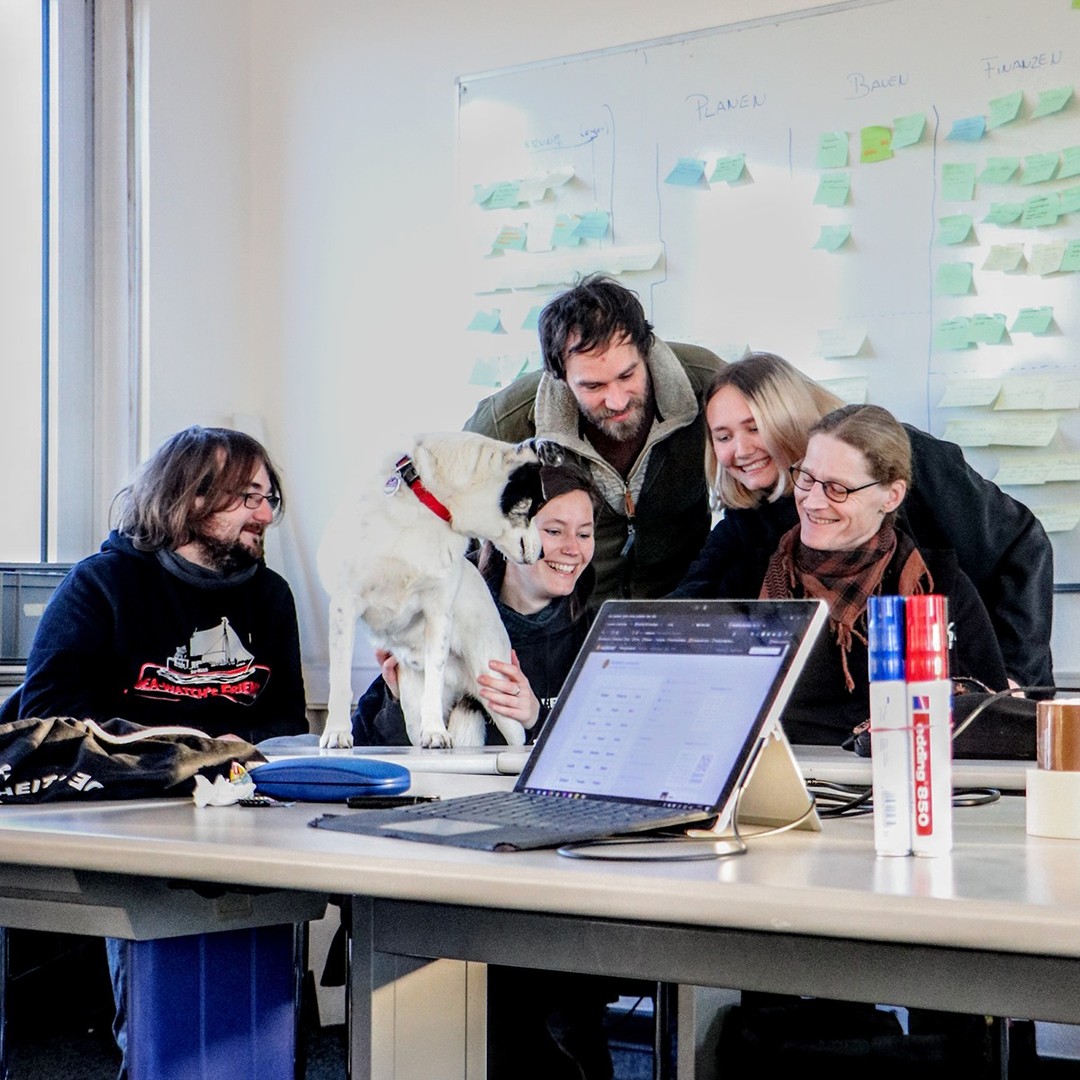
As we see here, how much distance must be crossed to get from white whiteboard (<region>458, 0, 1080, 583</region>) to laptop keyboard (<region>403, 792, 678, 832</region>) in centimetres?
189

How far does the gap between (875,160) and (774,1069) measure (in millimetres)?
2003

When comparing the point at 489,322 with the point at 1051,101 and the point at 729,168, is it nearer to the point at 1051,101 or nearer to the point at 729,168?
A: the point at 729,168

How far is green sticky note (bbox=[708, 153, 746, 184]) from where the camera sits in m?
3.12

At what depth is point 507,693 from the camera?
8.27ft

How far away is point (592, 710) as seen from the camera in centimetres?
129

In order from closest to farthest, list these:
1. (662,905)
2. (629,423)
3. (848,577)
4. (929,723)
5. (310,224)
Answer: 1. (662,905)
2. (929,723)
3. (848,577)
4. (629,423)
5. (310,224)

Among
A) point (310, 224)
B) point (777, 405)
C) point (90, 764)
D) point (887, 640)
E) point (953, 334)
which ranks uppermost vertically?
point (310, 224)

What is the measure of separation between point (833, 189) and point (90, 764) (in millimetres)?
2191

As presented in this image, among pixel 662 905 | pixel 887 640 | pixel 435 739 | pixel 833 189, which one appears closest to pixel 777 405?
pixel 833 189

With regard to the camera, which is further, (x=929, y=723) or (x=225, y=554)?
(x=225, y=554)

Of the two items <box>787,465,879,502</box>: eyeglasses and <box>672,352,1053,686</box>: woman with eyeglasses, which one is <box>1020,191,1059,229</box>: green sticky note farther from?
<box>787,465,879,502</box>: eyeglasses

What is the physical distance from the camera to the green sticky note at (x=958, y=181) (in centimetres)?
286

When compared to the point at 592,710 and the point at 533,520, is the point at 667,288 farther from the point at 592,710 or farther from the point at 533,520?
the point at 592,710

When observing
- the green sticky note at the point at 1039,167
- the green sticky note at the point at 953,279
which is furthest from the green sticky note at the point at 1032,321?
the green sticky note at the point at 1039,167
